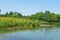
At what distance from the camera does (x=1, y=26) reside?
33.0 m

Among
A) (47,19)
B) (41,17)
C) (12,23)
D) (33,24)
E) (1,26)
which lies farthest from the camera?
(41,17)

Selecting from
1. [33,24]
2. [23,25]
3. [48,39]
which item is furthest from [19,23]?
[48,39]

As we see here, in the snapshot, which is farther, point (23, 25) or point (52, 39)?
point (23, 25)

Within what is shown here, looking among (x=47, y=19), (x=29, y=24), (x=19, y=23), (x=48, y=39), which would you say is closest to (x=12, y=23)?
(x=19, y=23)

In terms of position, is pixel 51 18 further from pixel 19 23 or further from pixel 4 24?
pixel 4 24

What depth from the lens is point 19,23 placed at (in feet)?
127

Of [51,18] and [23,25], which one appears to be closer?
[23,25]

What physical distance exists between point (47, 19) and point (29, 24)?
35443 millimetres

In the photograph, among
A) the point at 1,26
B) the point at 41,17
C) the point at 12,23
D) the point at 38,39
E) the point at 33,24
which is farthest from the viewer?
the point at 41,17

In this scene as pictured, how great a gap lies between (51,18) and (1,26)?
149 ft

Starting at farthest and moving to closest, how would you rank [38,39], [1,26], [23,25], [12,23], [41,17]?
[41,17]
[23,25]
[12,23]
[1,26]
[38,39]

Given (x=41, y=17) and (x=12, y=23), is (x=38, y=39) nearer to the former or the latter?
(x=12, y=23)

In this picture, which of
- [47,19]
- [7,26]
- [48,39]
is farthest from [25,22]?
[47,19]

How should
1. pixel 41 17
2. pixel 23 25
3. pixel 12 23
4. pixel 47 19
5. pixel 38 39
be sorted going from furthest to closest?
1. pixel 41 17
2. pixel 47 19
3. pixel 23 25
4. pixel 12 23
5. pixel 38 39
